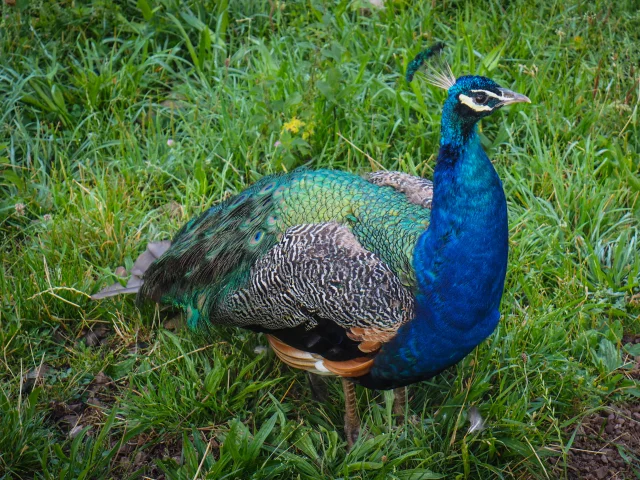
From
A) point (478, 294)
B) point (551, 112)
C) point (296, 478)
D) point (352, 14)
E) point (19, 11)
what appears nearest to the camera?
point (478, 294)

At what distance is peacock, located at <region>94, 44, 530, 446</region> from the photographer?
2.43 m

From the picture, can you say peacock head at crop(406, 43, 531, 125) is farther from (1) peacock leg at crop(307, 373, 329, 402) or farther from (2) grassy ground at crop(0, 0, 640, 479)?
(1) peacock leg at crop(307, 373, 329, 402)

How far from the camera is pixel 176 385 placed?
2965mm

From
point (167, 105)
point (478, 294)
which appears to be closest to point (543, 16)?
point (167, 105)

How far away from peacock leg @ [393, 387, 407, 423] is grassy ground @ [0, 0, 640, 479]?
A: 0.09 metres

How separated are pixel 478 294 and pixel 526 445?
60 cm

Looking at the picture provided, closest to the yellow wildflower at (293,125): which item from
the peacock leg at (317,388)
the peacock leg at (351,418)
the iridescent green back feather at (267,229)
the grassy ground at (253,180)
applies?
the grassy ground at (253,180)

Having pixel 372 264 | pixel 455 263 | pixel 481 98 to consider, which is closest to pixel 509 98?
pixel 481 98

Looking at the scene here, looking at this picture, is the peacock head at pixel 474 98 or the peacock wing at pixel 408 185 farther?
the peacock wing at pixel 408 185

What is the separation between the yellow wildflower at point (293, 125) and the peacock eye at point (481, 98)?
1.39m

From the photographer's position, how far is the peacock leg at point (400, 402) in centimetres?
293

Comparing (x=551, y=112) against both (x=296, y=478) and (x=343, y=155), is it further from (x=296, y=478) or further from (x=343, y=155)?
(x=296, y=478)

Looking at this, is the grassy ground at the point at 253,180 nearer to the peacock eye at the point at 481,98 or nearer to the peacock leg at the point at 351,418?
the peacock leg at the point at 351,418

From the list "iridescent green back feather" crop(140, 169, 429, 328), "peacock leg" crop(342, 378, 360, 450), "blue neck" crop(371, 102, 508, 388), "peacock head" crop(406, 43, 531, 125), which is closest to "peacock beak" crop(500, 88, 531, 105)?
"peacock head" crop(406, 43, 531, 125)
